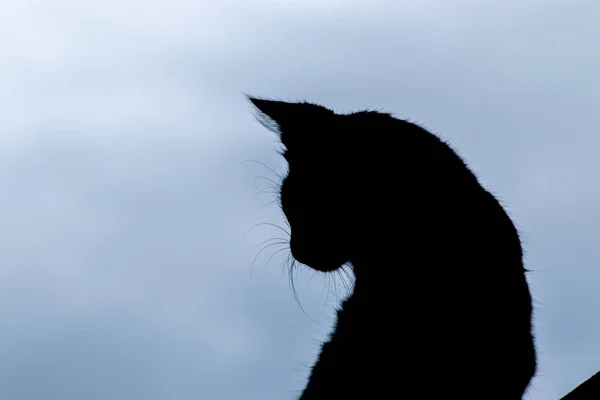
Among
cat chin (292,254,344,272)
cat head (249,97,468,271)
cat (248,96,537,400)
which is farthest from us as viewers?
cat chin (292,254,344,272)

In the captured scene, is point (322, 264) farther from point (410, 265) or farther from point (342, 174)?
point (410, 265)

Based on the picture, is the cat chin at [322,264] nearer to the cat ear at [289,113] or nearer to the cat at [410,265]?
the cat at [410,265]

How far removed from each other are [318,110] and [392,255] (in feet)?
2.52

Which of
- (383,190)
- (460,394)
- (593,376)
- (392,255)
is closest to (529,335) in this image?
(460,394)

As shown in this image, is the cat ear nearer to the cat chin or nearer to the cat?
the cat

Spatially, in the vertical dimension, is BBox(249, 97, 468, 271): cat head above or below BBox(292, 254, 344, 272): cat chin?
above

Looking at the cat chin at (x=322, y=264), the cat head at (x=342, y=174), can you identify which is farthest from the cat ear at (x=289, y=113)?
the cat chin at (x=322, y=264)

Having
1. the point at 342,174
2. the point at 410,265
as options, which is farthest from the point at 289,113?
the point at 410,265

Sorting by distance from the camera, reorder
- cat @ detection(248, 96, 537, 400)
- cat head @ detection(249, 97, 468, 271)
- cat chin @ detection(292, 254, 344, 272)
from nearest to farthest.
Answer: cat @ detection(248, 96, 537, 400) < cat head @ detection(249, 97, 468, 271) < cat chin @ detection(292, 254, 344, 272)

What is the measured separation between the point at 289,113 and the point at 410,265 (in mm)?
830

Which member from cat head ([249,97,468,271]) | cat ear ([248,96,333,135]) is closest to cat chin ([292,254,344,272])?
cat head ([249,97,468,271])

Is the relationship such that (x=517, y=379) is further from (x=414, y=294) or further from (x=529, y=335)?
(x=414, y=294)

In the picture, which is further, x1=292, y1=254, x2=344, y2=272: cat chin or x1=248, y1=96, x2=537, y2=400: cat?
x1=292, y1=254, x2=344, y2=272: cat chin

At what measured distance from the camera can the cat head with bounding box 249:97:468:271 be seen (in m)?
2.34
